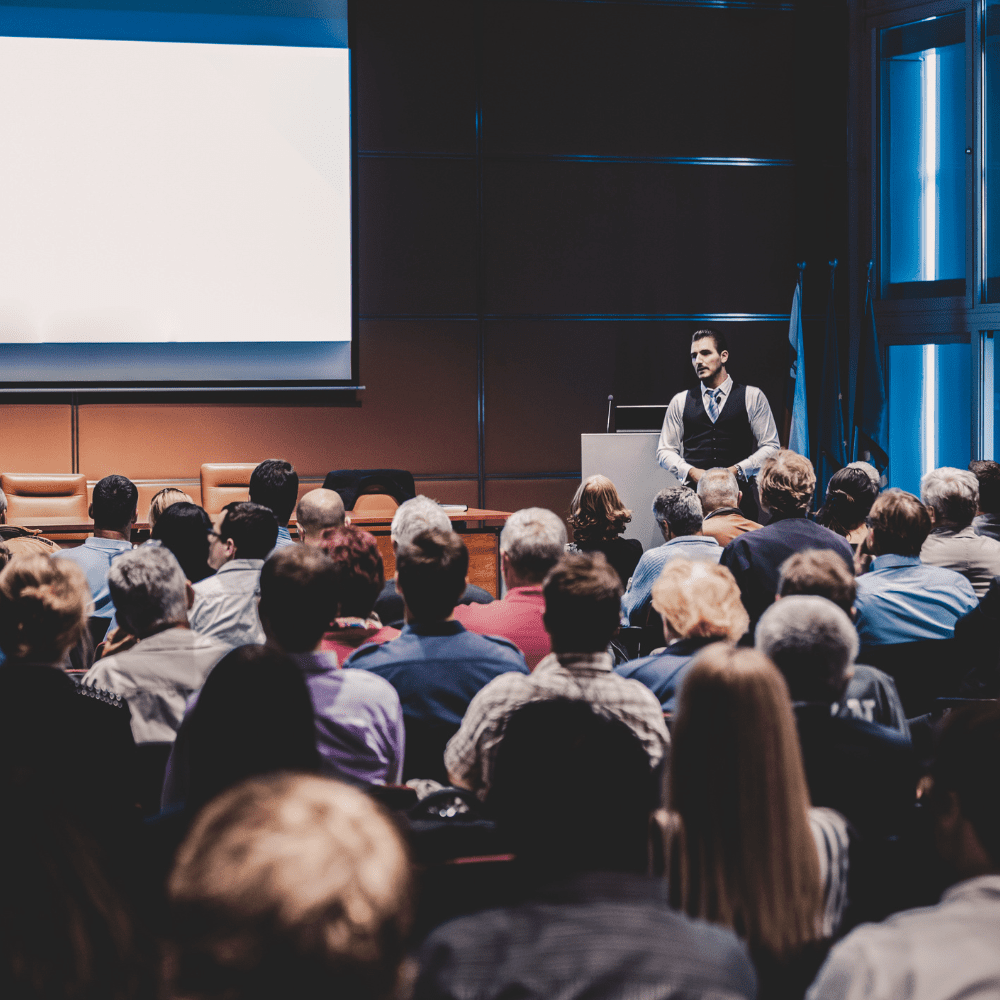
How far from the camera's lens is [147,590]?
2525 millimetres

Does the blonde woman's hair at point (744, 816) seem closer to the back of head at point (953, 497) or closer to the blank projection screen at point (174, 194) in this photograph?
the back of head at point (953, 497)

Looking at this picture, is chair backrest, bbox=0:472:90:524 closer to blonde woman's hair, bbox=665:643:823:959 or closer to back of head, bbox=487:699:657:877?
back of head, bbox=487:699:657:877

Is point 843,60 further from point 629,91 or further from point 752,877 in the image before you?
point 752,877

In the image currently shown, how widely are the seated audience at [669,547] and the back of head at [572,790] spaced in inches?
68.3

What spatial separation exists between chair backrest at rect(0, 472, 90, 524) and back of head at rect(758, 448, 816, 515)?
3.88 meters

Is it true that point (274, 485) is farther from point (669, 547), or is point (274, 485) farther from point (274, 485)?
point (669, 547)

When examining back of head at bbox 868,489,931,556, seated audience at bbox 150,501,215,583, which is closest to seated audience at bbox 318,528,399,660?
seated audience at bbox 150,501,215,583

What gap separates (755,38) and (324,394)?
3.94 metres

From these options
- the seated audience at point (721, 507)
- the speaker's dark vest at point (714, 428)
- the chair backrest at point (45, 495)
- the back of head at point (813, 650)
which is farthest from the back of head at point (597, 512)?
the chair backrest at point (45, 495)

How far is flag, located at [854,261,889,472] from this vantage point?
23.1 feet

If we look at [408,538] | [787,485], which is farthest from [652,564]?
[408,538]

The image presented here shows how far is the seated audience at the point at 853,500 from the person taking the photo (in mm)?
4055

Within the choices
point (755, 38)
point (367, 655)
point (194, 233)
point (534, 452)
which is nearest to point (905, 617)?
point (367, 655)

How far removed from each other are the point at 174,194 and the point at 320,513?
11.9ft
